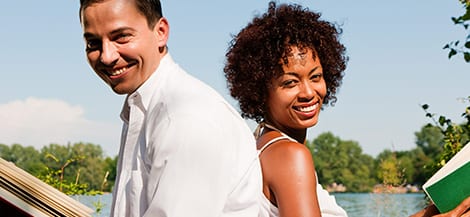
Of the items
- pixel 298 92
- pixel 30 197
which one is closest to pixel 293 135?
pixel 298 92

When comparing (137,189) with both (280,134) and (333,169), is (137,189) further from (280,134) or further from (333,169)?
(333,169)

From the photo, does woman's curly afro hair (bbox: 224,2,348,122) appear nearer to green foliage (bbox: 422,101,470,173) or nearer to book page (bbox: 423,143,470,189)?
book page (bbox: 423,143,470,189)

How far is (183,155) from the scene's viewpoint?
216 cm

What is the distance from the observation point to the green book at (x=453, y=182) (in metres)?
2.85

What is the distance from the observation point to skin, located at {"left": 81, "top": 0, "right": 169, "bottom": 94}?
2383mm

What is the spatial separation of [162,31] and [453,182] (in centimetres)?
115

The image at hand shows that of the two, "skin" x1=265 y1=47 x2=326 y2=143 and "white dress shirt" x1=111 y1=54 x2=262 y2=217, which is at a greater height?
"skin" x1=265 y1=47 x2=326 y2=143

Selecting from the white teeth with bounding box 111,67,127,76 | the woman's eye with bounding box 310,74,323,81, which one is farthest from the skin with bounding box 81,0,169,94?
the woman's eye with bounding box 310,74,323,81

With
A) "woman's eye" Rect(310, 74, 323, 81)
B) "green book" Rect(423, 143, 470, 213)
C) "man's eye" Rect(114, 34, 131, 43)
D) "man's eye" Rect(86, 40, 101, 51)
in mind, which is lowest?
"green book" Rect(423, 143, 470, 213)

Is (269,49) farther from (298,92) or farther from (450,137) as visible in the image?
(450,137)

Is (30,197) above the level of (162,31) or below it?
below

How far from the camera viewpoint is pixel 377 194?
21.2 ft

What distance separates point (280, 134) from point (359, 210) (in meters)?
6.91

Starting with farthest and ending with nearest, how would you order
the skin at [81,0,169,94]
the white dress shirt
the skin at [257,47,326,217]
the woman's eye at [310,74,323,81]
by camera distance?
the woman's eye at [310,74,323,81] → the skin at [257,47,326,217] → the skin at [81,0,169,94] → the white dress shirt
